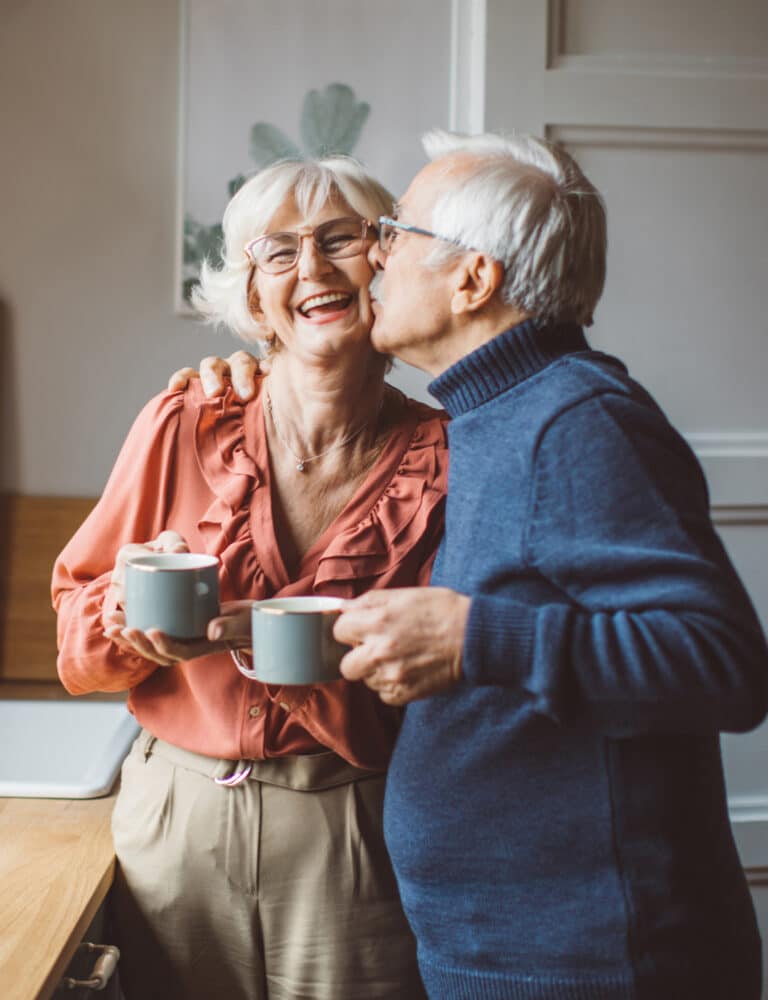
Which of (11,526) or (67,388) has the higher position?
(67,388)

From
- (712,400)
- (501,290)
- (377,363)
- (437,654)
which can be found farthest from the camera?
(712,400)

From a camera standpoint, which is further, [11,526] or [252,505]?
[11,526]

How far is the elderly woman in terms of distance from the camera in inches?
45.9

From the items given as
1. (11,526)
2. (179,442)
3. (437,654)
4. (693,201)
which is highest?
(693,201)

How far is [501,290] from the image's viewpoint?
3.18 feet

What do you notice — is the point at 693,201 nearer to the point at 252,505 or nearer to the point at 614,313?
the point at 614,313

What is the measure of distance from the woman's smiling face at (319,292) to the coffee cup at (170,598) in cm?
38

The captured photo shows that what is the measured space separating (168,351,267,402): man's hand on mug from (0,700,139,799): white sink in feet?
2.11

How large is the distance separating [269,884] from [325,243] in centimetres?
81

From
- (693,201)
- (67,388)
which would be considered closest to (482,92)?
(693,201)

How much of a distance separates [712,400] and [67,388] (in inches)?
57.5

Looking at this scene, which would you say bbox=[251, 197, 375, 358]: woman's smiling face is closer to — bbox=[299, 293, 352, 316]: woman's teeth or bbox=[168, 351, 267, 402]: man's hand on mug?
bbox=[299, 293, 352, 316]: woman's teeth

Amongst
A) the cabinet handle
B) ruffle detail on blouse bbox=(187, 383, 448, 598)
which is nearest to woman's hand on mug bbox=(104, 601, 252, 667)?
ruffle detail on blouse bbox=(187, 383, 448, 598)

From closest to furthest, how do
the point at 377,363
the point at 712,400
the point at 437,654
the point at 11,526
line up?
the point at 437,654
the point at 377,363
the point at 712,400
the point at 11,526
